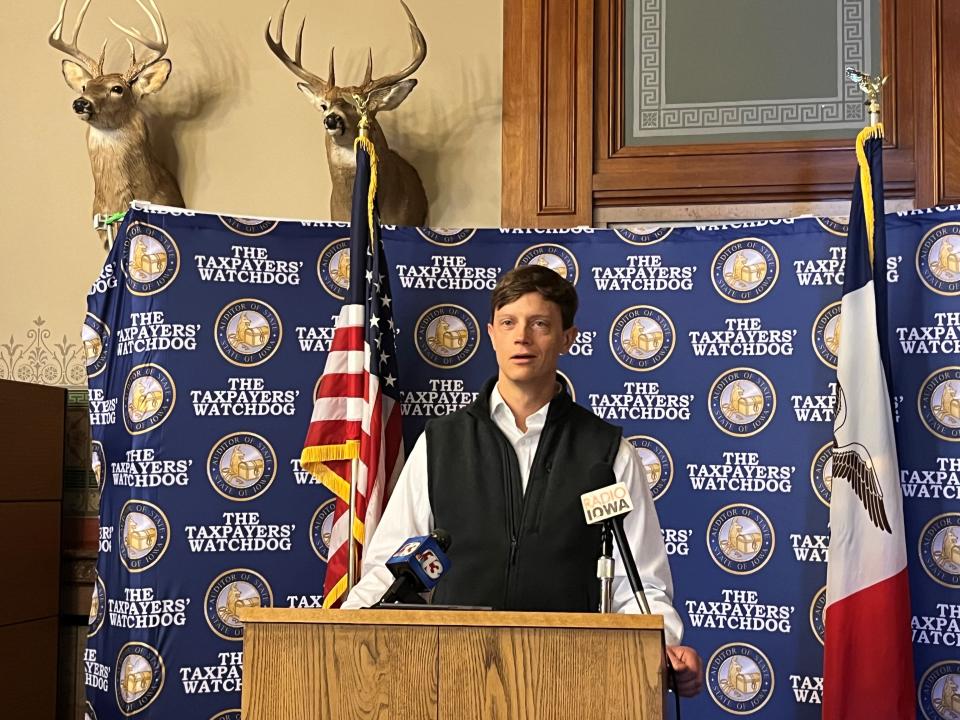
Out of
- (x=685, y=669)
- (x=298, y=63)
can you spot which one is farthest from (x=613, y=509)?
(x=298, y=63)

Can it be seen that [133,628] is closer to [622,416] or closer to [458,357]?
[458,357]

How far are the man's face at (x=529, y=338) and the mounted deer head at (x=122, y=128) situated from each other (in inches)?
98.3

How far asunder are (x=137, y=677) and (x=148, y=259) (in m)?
1.40

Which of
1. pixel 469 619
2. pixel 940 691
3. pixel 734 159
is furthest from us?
pixel 734 159

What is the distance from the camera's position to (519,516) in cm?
283

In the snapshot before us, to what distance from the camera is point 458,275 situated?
417 centimetres

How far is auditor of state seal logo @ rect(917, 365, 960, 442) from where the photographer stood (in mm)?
3736

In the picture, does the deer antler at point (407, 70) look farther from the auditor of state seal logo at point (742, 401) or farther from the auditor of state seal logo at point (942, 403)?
the auditor of state seal logo at point (942, 403)

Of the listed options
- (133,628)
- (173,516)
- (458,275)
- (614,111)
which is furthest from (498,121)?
(133,628)

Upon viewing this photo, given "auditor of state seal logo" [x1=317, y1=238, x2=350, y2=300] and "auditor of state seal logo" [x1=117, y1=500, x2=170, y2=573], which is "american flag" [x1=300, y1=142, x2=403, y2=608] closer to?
"auditor of state seal logo" [x1=317, y1=238, x2=350, y2=300]

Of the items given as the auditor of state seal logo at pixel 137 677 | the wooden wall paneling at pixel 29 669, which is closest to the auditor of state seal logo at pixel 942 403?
the auditor of state seal logo at pixel 137 677

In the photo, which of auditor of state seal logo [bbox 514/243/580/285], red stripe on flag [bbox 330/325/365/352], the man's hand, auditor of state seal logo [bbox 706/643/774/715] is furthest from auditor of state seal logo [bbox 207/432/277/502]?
the man's hand

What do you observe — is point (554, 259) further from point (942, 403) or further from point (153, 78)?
point (153, 78)

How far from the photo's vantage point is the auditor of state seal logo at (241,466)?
3969 mm
